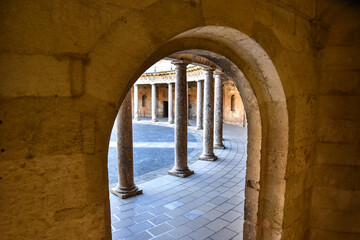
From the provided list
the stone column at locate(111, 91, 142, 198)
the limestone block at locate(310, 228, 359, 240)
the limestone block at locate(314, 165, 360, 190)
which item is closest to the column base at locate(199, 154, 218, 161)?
the stone column at locate(111, 91, 142, 198)

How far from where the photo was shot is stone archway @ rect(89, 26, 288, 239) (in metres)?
2.29

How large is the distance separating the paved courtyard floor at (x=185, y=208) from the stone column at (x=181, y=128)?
0.29m

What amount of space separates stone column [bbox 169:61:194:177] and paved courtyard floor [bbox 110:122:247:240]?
29 centimetres

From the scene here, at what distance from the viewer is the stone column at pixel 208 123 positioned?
7543mm

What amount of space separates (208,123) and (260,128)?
530 cm

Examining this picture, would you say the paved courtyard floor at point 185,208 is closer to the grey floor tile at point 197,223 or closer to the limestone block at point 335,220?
the grey floor tile at point 197,223

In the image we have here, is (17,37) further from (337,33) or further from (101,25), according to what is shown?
(337,33)

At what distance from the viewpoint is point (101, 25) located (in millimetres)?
1223

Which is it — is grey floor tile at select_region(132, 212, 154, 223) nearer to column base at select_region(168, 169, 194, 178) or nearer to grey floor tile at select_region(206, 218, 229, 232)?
grey floor tile at select_region(206, 218, 229, 232)

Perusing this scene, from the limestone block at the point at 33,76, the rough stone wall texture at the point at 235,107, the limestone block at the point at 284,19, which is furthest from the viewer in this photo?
the rough stone wall texture at the point at 235,107

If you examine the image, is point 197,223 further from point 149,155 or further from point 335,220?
point 149,155

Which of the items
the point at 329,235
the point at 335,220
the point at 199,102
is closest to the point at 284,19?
the point at 335,220

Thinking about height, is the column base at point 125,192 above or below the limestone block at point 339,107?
below

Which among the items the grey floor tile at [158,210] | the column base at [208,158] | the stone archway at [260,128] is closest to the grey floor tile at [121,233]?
the grey floor tile at [158,210]
